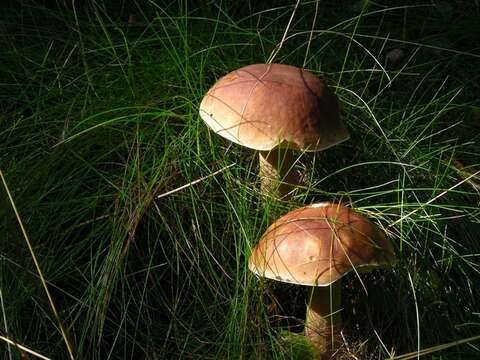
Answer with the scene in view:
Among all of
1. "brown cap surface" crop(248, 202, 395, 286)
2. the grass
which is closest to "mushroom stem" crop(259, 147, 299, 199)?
the grass

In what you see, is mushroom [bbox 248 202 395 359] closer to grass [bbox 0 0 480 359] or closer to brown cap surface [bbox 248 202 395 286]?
brown cap surface [bbox 248 202 395 286]

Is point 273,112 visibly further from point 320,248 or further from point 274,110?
point 320,248

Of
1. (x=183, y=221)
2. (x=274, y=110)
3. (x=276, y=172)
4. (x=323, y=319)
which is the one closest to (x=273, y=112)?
(x=274, y=110)

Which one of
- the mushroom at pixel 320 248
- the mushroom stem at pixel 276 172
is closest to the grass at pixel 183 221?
the mushroom stem at pixel 276 172

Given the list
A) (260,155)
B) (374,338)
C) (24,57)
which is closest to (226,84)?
(260,155)

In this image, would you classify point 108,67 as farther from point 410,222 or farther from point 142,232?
point 410,222

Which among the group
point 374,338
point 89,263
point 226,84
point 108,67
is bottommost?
point 374,338
